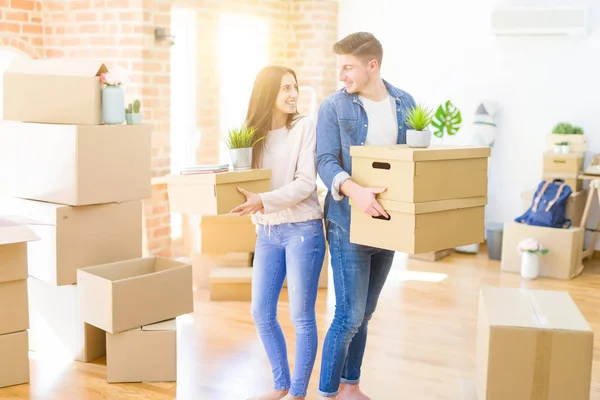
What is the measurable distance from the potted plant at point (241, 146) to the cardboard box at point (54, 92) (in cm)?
94

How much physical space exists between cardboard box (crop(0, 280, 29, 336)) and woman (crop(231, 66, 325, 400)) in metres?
1.08

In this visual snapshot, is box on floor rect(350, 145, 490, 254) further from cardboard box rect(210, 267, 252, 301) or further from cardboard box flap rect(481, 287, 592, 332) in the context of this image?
cardboard box rect(210, 267, 252, 301)

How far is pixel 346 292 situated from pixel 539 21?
401 centimetres

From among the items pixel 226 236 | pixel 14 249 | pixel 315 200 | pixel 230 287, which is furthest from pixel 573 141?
pixel 14 249

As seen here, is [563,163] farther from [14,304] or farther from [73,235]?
[14,304]

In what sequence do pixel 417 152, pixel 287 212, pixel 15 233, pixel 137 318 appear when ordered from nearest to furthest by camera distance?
1. pixel 417 152
2. pixel 287 212
3. pixel 15 233
4. pixel 137 318

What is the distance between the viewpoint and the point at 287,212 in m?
2.81

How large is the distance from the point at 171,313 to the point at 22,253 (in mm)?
674

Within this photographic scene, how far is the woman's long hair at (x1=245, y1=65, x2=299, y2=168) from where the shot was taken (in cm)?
281

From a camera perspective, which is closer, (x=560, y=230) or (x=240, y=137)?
(x=240, y=137)

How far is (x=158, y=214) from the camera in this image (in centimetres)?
542

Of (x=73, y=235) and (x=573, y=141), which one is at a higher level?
(x=573, y=141)

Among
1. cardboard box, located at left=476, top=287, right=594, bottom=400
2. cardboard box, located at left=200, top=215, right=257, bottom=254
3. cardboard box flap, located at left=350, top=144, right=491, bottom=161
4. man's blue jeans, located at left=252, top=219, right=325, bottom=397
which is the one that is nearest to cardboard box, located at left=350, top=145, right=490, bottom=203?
cardboard box flap, located at left=350, top=144, right=491, bottom=161

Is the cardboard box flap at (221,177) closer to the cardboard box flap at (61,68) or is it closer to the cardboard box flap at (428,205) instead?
the cardboard box flap at (428,205)
